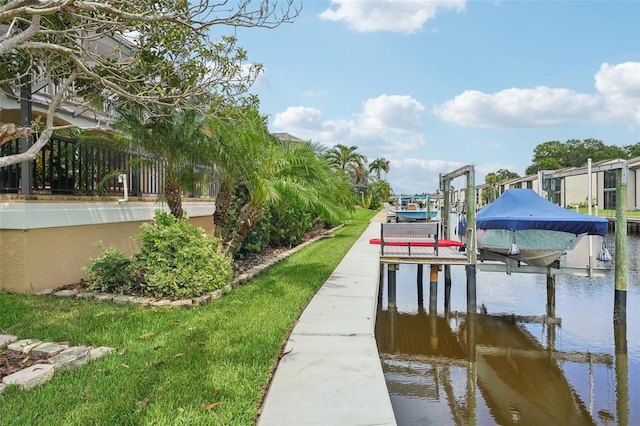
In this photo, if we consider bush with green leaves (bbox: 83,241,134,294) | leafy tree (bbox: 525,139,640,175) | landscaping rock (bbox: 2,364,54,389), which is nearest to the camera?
landscaping rock (bbox: 2,364,54,389)

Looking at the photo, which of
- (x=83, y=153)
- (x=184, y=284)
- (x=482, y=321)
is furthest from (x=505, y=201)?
(x=83, y=153)

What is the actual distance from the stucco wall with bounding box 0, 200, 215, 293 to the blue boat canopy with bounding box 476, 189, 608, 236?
325 inches

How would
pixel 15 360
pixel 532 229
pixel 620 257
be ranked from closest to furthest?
1. pixel 15 360
2. pixel 620 257
3. pixel 532 229

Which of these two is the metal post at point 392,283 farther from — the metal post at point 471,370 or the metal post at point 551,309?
the metal post at point 551,309

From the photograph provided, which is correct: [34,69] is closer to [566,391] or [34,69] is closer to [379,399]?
[379,399]

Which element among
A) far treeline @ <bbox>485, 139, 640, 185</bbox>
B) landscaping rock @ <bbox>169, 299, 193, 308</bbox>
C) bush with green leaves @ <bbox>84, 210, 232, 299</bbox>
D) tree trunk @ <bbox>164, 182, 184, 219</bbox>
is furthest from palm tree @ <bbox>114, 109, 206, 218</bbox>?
far treeline @ <bbox>485, 139, 640, 185</bbox>

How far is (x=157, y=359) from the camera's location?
4.65 meters

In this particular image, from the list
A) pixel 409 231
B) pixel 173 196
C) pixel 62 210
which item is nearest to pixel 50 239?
pixel 62 210

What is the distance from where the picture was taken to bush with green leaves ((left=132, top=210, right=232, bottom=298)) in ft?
23.8

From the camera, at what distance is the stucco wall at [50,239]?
22.7 ft

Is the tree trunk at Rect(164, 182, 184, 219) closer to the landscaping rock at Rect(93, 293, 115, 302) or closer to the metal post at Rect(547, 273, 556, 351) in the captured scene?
the landscaping rock at Rect(93, 293, 115, 302)

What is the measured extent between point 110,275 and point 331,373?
15.4ft

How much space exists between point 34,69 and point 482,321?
10.6 meters

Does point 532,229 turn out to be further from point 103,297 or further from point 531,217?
point 103,297
